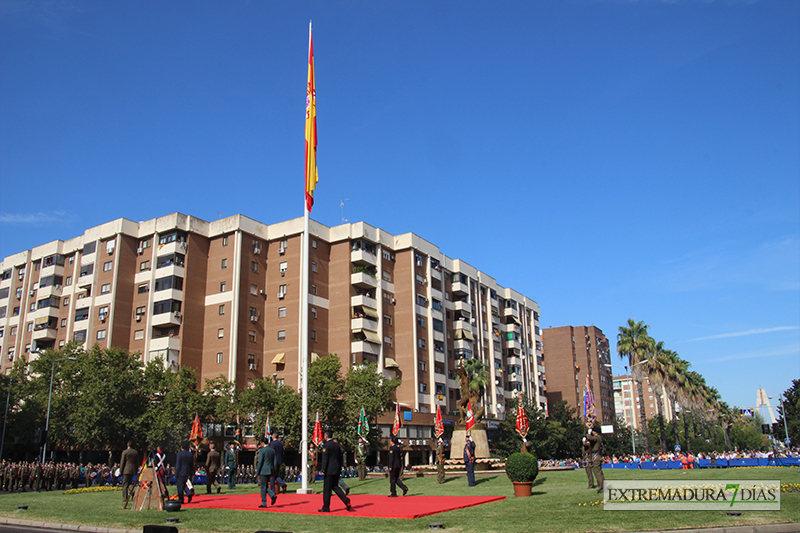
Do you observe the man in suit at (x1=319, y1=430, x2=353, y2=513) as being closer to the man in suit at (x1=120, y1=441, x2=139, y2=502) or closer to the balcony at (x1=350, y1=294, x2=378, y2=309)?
the man in suit at (x1=120, y1=441, x2=139, y2=502)

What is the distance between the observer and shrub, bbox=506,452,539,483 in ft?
54.3

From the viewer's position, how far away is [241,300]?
60438 millimetres

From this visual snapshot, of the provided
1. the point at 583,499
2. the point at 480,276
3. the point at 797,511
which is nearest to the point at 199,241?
the point at 480,276

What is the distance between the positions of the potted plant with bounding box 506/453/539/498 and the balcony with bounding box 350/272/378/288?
154ft

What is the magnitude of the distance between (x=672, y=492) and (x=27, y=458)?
64.7 meters

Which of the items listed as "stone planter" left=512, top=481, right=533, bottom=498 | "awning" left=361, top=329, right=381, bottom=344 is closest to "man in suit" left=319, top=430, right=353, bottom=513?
"stone planter" left=512, top=481, right=533, bottom=498

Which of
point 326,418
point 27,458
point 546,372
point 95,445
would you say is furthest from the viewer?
point 546,372

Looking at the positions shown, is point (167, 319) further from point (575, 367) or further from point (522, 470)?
point (575, 367)

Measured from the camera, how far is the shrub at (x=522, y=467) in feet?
54.3

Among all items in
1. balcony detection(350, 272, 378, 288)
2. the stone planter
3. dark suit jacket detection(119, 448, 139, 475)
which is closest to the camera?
the stone planter

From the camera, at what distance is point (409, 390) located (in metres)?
63.1

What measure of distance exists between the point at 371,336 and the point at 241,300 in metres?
13.0

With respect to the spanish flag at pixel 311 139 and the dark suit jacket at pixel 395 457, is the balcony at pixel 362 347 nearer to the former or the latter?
the spanish flag at pixel 311 139

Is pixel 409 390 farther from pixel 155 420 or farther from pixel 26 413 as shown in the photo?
pixel 26 413
